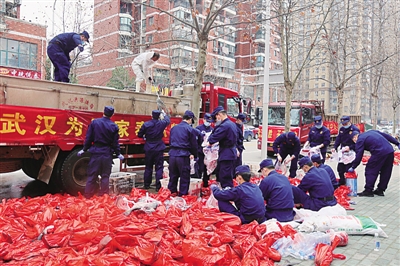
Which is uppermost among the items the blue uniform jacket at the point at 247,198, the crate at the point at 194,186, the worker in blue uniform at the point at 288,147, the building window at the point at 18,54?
the building window at the point at 18,54

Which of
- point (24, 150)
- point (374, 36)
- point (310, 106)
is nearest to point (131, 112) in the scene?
point (24, 150)

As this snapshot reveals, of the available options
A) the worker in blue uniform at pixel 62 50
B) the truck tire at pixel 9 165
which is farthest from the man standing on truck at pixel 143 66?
the truck tire at pixel 9 165

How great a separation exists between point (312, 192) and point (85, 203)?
3.60 meters

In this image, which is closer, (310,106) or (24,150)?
(24,150)

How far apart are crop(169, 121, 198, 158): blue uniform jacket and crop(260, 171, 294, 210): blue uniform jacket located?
6.30ft

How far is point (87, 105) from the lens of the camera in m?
6.69

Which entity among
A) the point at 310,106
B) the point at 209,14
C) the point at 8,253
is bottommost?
the point at 8,253

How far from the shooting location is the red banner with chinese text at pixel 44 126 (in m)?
5.42

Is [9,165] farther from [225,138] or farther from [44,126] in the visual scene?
[225,138]

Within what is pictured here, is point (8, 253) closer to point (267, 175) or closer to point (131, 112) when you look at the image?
point (267, 175)

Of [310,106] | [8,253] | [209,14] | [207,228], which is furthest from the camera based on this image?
[310,106]

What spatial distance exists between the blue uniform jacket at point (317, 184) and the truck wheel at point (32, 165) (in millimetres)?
4848

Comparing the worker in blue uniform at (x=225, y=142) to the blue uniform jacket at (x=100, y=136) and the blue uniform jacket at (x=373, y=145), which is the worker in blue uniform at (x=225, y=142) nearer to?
the blue uniform jacket at (x=100, y=136)

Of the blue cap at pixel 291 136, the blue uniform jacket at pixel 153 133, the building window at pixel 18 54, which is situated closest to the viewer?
the blue uniform jacket at pixel 153 133
